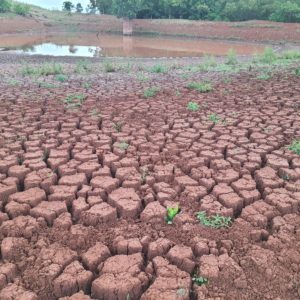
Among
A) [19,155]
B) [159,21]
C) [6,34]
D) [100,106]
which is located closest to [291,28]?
[159,21]

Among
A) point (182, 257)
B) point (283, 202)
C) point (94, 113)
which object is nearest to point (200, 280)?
point (182, 257)

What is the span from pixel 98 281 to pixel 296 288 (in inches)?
46.8

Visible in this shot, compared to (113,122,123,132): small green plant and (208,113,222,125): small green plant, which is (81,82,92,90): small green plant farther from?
(208,113,222,125): small green plant

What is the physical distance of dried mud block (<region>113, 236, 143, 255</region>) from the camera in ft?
8.32

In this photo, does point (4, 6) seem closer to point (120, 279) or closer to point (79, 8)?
point (79, 8)

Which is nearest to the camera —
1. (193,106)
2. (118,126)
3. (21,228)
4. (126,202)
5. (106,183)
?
(21,228)

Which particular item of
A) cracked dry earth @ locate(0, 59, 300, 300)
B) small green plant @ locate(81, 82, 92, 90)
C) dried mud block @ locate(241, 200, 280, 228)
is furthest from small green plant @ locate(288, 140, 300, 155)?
small green plant @ locate(81, 82, 92, 90)

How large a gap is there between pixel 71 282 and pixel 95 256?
0.91 ft

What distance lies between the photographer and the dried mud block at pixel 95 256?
2393 mm

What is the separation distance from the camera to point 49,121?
16.8 feet

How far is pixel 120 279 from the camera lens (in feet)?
7.35

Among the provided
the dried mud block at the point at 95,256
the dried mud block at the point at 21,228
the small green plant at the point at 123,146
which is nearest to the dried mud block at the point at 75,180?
the dried mud block at the point at 21,228

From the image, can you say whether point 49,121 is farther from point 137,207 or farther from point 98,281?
point 98,281

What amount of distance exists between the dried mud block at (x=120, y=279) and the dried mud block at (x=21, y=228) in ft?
2.12
